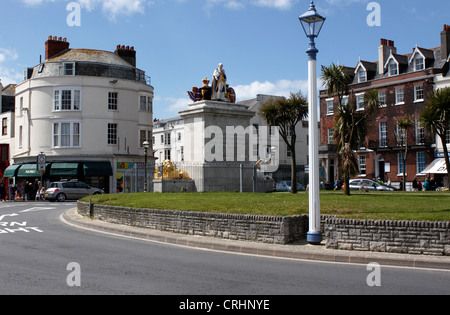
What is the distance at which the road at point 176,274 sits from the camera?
25.8 feet

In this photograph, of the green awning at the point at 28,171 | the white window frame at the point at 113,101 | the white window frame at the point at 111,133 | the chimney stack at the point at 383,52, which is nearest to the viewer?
the green awning at the point at 28,171

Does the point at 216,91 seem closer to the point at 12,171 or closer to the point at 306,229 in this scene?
the point at 306,229

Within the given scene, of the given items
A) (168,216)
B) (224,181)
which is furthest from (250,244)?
(224,181)

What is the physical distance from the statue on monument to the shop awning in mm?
26736

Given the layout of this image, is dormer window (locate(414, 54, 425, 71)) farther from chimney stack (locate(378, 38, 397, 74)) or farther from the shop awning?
the shop awning

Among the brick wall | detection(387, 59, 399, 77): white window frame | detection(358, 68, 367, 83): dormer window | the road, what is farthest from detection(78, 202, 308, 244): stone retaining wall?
detection(358, 68, 367, 83): dormer window

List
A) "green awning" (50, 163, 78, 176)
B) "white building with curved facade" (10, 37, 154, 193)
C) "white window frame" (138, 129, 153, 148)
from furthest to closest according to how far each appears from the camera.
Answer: "white window frame" (138, 129, 153, 148), "white building with curved facade" (10, 37, 154, 193), "green awning" (50, 163, 78, 176)

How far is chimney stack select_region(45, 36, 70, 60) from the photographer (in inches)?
2036

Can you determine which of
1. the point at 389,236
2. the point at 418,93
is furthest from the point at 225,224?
the point at 418,93

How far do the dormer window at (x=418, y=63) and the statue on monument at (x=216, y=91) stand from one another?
30.4 m

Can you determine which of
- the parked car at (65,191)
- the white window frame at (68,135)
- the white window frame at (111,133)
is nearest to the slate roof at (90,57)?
the white window frame at (68,135)

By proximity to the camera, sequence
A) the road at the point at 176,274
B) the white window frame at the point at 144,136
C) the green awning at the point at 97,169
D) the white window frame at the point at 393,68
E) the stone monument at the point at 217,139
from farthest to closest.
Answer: the white window frame at the point at 144,136, the white window frame at the point at 393,68, the green awning at the point at 97,169, the stone monument at the point at 217,139, the road at the point at 176,274

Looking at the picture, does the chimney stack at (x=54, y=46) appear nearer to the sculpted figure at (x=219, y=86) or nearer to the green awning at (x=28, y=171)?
the green awning at (x=28, y=171)

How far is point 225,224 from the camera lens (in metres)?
13.9
